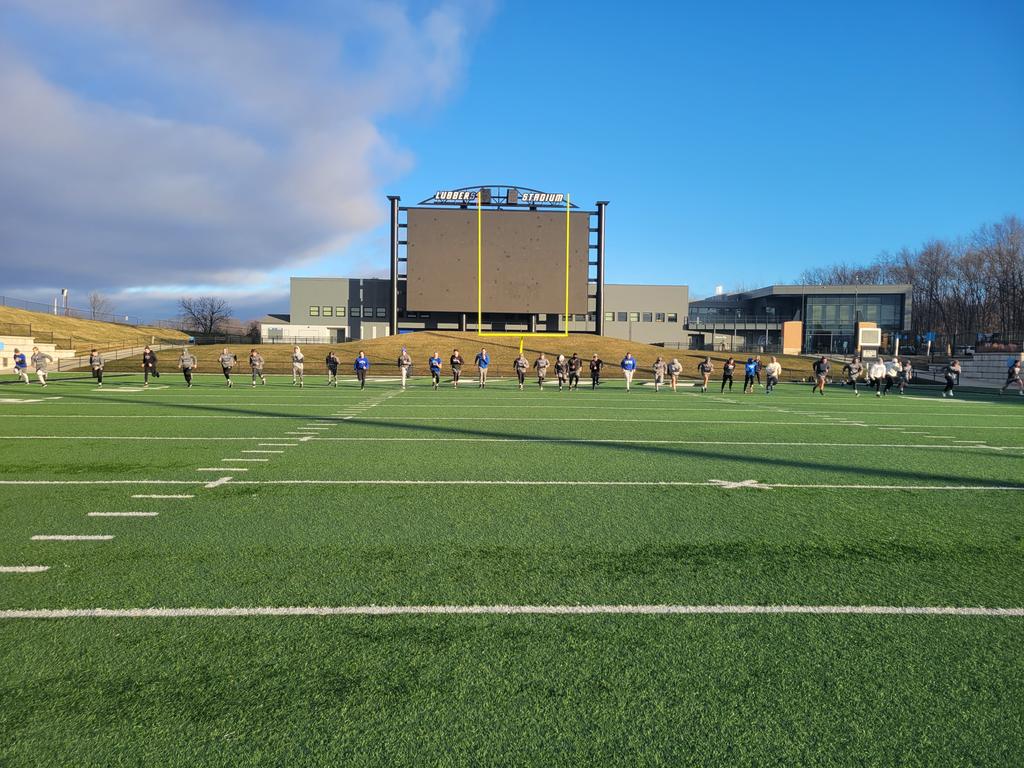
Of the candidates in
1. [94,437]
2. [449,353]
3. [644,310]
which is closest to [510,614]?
[94,437]

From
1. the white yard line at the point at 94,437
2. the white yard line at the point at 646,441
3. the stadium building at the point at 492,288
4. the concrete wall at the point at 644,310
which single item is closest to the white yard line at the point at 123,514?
the white yard line at the point at 646,441

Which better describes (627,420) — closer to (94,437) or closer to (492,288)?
(94,437)

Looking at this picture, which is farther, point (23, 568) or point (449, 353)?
point (449, 353)

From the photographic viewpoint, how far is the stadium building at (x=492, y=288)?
52.9 m

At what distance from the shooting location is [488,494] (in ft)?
22.5

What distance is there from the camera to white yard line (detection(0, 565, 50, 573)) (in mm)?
4352

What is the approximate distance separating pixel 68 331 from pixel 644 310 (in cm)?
5564

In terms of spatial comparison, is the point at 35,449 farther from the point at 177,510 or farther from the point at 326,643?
the point at 326,643

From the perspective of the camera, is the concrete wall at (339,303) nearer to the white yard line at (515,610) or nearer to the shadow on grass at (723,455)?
the shadow on grass at (723,455)

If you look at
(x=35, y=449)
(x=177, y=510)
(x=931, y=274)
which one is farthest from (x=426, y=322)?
(x=931, y=274)

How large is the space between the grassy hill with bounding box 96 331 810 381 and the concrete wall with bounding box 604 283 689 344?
2483 cm

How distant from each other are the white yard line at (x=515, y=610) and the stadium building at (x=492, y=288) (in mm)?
42920

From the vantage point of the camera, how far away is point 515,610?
380cm

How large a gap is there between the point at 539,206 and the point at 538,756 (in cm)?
5359
